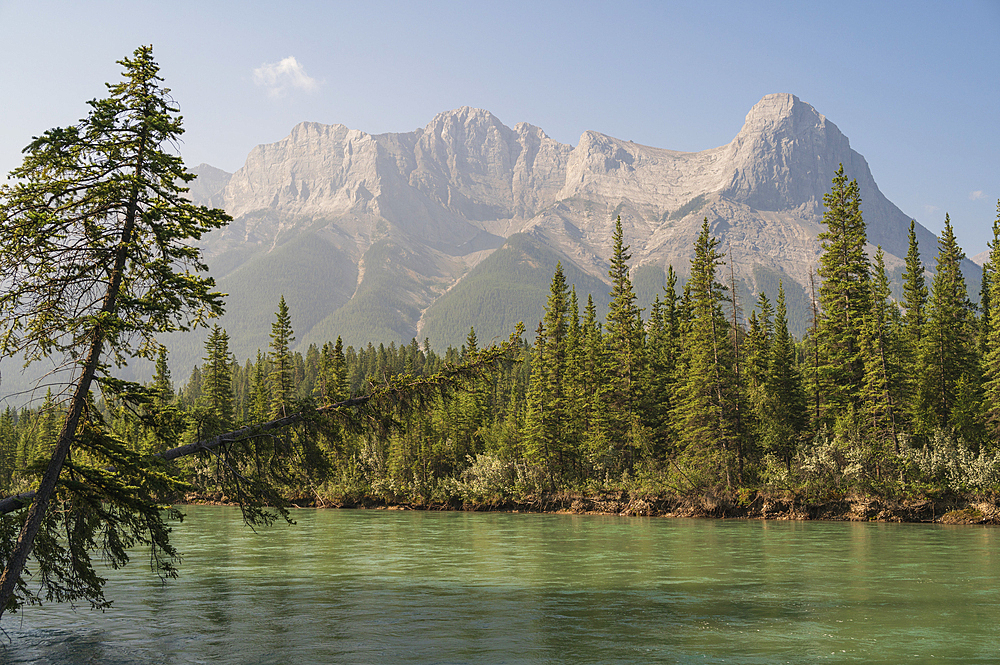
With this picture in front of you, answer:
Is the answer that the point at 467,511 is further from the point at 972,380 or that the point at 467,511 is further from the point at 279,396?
the point at 972,380

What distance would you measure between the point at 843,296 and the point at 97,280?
59.9 meters

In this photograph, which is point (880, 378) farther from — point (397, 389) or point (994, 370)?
point (397, 389)

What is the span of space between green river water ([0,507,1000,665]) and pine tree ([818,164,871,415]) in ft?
77.5

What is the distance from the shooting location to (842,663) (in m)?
13.7

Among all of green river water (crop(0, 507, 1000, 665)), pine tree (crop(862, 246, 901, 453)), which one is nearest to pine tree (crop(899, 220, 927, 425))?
pine tree (crop(862, 246, 901, 453))

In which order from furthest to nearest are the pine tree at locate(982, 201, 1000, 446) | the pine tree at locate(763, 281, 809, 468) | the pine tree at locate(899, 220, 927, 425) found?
the pine tree at locate(763, 281, 809, 468) → the pine tree at locate(899, 220, 927, 425) → the pine tree at locate(982, 201, 1000, 446)

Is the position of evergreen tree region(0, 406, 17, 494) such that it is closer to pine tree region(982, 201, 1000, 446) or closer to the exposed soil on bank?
the exposed soil on bank

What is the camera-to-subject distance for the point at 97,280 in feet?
44.8

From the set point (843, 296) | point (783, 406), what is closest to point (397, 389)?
point (843, 296)

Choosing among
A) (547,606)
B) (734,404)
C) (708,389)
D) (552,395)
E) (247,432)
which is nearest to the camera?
(247,432)

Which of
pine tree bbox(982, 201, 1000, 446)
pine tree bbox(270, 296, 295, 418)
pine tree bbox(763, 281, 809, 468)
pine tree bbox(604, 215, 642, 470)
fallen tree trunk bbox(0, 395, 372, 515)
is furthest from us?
pine tree bbox(270, 296, 295, 418)

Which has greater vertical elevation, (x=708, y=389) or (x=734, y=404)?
(x=708, y=389)

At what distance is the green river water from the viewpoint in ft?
48.3

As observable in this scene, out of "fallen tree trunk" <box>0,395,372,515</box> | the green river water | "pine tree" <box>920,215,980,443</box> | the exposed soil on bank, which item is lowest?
the exposed soil on bank
